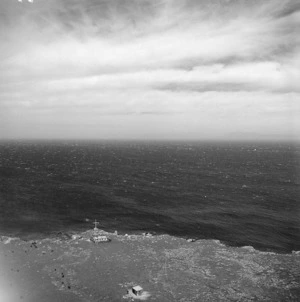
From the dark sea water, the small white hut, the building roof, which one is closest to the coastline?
the small white hut

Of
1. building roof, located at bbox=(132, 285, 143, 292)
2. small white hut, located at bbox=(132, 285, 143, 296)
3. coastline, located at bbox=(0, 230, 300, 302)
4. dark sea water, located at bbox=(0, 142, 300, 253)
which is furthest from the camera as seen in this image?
dark sea water, located at bbox=(0, 142, 300, 253)

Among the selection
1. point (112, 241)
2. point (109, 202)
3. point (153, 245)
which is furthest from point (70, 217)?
point (153, 245)

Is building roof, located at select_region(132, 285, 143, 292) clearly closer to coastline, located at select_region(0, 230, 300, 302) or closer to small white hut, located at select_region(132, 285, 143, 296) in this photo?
small white hut, located at select_region(132, 285, 143, 296)

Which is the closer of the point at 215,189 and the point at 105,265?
the point at 105,265

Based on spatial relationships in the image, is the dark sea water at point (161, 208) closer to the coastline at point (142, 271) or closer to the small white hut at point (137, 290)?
the coastline at point (142, 271)

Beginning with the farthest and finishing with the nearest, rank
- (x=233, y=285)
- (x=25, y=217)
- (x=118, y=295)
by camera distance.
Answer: (x=25, y=217)
(x=233, y=285)
(x=118, y=295)

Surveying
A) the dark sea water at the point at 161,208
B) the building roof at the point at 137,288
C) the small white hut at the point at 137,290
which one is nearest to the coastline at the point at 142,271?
the small white hut at the point at 137,290

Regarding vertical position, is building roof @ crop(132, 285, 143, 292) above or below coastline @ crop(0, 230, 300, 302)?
above

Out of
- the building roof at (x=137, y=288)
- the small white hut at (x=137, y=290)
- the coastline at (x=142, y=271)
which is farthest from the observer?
the coastline at (x=142, y=271)

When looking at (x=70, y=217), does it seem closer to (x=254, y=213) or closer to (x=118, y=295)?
(x=118, y=295)
